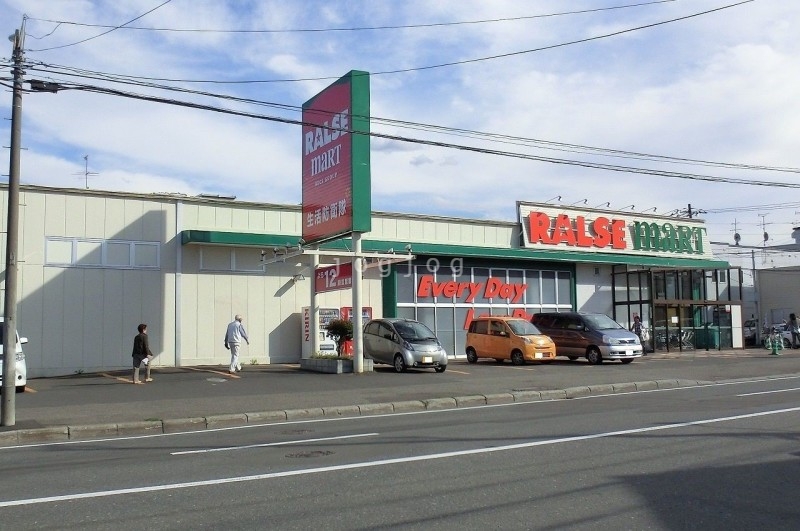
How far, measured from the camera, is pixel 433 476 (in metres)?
8.41

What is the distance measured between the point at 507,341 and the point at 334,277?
Answer: 6.83m

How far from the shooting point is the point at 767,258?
58469 millimetres

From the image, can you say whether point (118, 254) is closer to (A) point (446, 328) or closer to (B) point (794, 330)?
(A) point (446, 328)

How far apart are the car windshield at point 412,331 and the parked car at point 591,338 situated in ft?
20.7

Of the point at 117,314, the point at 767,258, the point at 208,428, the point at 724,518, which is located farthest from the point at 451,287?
the point at 767,258

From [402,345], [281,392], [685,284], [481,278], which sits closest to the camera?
[281,392]

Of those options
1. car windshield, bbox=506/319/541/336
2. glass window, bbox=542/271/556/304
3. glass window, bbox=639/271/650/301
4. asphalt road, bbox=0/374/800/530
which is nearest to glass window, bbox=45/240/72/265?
asphalt road, bbox=0/374/800/530

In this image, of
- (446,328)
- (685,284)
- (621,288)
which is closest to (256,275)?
(446,328)

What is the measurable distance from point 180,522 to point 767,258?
59.3 metres

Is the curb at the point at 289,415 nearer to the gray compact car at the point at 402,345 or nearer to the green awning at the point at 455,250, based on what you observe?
the gray compact car at the point at 402,345

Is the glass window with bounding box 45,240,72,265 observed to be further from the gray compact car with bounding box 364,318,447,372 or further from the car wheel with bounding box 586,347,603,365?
the car wheel with bounding box 586,347,603,365

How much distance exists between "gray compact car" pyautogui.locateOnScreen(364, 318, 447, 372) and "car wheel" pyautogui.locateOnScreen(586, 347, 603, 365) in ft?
20.2

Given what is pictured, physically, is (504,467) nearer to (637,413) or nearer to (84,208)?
(637,413)

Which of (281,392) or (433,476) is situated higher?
(281,392)
